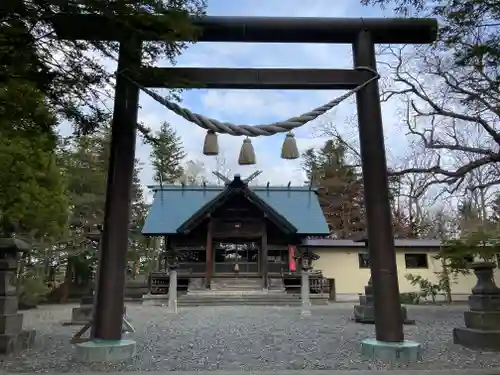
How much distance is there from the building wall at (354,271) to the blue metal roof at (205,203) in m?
1.79

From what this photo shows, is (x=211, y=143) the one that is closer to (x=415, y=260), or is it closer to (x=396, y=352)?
(x=396, y=352)

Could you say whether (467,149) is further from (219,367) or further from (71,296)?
(71,296)

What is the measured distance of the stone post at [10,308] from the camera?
232 inches

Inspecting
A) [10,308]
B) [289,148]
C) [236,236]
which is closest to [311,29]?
[289,148]

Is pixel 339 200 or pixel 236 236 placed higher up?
pixel 339 200

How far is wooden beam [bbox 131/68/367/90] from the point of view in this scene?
5590 mm

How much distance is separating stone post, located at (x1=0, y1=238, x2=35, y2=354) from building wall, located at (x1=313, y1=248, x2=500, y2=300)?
664 inches

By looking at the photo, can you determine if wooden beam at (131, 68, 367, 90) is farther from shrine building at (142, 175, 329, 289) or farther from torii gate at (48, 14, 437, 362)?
shrine building at (142, 175, 329, 289)

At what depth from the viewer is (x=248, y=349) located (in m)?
6.33

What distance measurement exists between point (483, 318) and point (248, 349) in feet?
11.6

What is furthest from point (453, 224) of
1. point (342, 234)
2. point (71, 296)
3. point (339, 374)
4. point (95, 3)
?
point (95, 3)

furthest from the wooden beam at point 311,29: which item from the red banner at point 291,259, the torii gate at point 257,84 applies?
the red banner at point 291,259

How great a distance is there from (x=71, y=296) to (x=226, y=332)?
1486 cm

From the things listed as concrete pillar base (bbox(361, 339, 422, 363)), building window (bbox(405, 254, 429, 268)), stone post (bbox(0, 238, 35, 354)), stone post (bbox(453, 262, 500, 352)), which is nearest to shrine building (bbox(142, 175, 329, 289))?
building window (bbox(405, 254, 429, 268))
